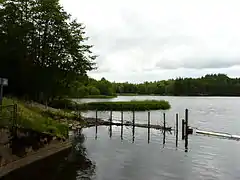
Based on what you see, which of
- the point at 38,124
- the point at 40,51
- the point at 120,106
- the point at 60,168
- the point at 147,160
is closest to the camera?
the point at 60,168

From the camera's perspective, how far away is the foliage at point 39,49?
121 feet

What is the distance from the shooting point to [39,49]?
3934cm

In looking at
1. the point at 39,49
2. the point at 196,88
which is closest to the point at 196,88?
the point at 196,88

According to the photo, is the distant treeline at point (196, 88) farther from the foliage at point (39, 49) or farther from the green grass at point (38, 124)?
the green grass at point (38, 124)

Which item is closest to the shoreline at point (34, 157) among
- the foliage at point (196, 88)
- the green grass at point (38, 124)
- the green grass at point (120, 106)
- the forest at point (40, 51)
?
the green grass at point (38, 124)

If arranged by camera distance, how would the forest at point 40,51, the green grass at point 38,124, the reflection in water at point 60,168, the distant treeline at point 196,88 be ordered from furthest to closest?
the distant treeline at point 196,88 < the forest at point 40,51 < the green grass at point 38,124 < the reflection in water at point 60,168

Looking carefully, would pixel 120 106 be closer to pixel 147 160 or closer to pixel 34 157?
pixel 147 160

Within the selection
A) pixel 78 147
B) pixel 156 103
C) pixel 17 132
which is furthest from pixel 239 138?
pixel 156 103

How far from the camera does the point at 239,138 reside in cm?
3269

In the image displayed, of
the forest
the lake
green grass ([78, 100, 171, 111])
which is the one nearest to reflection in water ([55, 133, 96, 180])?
the lake

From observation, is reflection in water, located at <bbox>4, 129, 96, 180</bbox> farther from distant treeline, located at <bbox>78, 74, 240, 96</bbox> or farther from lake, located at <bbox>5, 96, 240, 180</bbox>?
distant treeline, located at <bbox>78, 74, 240, 96</bbox>

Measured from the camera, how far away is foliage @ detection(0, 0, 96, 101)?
3694 cm

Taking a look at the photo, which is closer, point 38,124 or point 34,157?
point 34,157

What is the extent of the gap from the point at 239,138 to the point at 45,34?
23.1 meters
